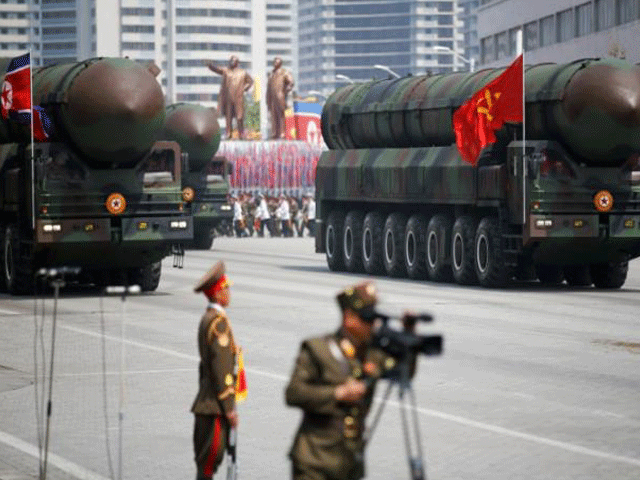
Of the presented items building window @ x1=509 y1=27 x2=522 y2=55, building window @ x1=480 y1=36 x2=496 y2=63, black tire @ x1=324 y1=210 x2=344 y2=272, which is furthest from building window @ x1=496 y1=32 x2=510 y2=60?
black tire @ x1=324 y1=210 x2=344 y2=272

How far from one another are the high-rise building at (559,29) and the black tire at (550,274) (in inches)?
1558

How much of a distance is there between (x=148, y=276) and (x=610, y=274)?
27.4ft

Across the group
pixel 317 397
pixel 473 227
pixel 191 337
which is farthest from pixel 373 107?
pixel 317 397

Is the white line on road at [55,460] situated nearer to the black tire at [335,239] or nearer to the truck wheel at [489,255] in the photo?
the truck wheel at [489,255]

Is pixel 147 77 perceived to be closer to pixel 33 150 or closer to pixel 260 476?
pixel 33 150

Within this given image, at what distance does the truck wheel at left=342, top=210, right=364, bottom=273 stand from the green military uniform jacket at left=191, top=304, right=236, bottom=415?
29.9 meters

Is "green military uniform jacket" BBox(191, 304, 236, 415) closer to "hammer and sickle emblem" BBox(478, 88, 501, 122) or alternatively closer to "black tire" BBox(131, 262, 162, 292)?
"hammer and sickle emblem" BBox(478, 88, 501, 122)

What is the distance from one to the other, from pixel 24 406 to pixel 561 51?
80458 mm

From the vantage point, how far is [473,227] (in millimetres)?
36719

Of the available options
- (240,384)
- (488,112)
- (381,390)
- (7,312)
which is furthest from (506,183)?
(240,384)

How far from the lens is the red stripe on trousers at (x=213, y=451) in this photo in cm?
1270

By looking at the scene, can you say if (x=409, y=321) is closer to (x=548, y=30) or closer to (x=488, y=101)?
(x=488, y=101)

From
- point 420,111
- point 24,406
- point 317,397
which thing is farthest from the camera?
point 420,111

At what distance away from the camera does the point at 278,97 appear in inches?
4707
